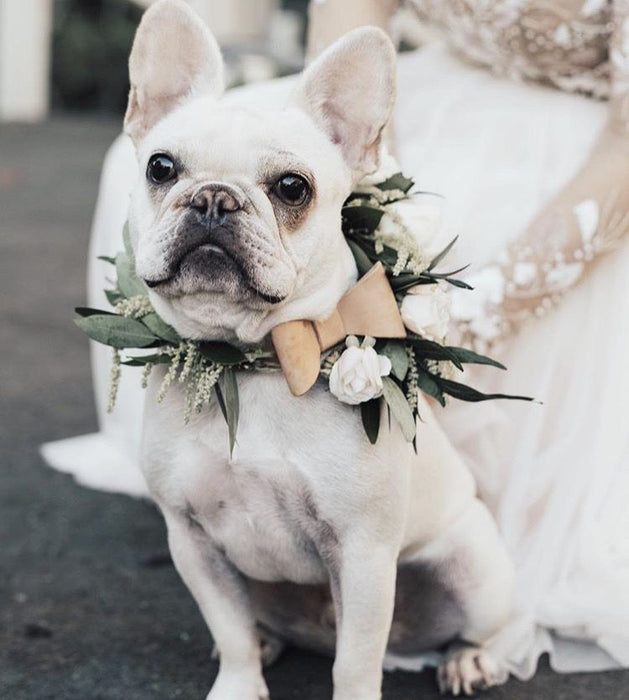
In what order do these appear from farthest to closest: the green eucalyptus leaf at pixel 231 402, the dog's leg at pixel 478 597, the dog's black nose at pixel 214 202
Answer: the dog's leg at pixel 478 597 < the green eucalyptus leaf at pixel 231 402 < the dog's black nose at pixel 214 202

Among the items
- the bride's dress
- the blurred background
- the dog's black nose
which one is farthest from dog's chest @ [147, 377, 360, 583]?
the blurred background

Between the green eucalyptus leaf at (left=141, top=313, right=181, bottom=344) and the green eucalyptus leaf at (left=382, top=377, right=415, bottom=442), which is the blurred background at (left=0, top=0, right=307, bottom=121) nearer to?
the green eucalyptus leaf at (left=141, top=313, right=181, bottom=344)

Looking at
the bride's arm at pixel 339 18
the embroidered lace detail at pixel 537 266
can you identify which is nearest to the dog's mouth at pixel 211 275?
the embroidered lace detail at pixel 537 266

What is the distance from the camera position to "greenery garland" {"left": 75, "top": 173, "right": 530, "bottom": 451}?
77.9 inches

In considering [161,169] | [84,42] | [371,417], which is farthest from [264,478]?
[84,42]

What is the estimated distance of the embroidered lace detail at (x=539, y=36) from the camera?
110 inches

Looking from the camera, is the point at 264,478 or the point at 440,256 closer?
the point at 264,478

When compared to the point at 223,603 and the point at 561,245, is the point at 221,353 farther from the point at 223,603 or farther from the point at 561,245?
the point at 561,245

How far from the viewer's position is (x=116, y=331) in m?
2.06

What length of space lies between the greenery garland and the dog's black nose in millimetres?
270

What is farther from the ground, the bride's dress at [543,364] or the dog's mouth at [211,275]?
the dog's mouth at [211,275]

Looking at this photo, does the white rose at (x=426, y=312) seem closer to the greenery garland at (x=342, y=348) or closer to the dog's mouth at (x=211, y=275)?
the greenery garland at (x=342, y=348)

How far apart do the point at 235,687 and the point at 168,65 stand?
108 centimetres

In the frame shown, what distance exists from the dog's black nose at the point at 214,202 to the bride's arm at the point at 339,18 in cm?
116
